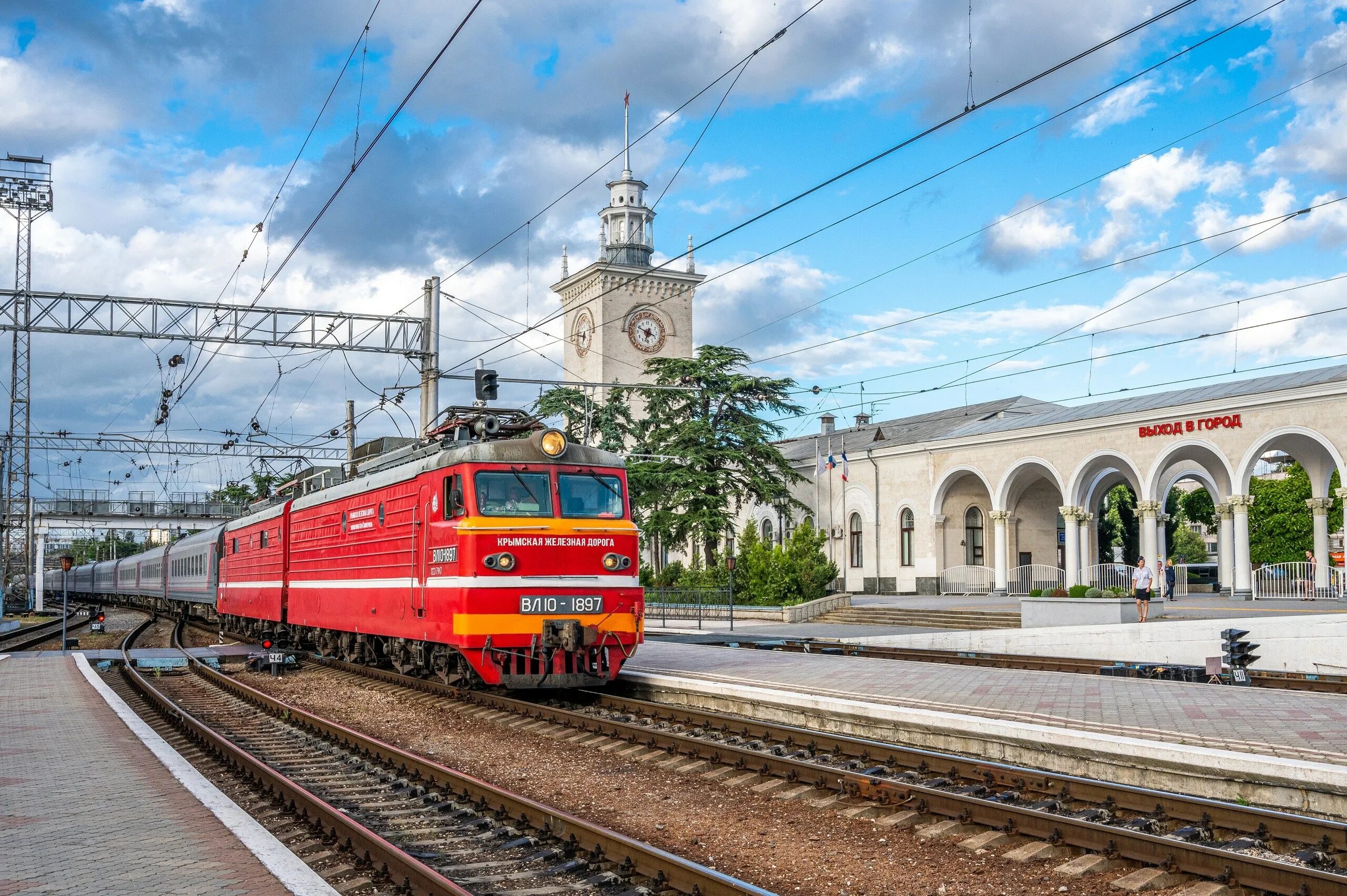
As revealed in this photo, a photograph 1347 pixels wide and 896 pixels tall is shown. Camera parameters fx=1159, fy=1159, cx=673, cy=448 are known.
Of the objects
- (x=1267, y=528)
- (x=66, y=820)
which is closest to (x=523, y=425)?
(x=66, y=820)

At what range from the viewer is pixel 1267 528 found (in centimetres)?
5991

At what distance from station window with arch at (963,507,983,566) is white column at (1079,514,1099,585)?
4665mm

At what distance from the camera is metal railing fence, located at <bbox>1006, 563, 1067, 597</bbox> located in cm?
3788

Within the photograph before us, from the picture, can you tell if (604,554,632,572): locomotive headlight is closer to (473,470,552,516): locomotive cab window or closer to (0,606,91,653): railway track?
(473,470,552,516): locomotive cab window

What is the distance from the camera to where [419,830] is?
8.23 metres

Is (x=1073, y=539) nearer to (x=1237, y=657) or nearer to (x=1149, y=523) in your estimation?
(x=1149, y=523)

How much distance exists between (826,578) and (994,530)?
6470 mm

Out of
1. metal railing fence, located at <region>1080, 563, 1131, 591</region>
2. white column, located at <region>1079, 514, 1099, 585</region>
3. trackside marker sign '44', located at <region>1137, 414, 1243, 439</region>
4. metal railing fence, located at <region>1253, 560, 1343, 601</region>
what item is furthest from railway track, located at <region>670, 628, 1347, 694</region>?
metal railing fence, located at <region>1080, 563, 1131, 591</region>

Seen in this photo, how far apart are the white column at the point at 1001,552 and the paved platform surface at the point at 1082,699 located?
20466mm

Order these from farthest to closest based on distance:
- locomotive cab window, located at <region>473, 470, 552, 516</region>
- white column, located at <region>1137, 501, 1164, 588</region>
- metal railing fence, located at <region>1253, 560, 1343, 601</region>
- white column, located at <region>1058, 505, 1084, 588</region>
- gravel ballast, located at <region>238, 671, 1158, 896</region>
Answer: white column, located at <region>1058, 505, 1084, 588</region> → white column, located at <region>1137, 501, 1164, 588</region> → metal railing fence, located at <region>1253, 560, 1343, 601</region> → locomotive cab window, located at <region>473, 470, 552, 516</region> → gravel ballast, located at <region>238, 671, 1158, 896</region>

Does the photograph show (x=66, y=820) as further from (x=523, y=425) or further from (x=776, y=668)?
(x=776, y=668)

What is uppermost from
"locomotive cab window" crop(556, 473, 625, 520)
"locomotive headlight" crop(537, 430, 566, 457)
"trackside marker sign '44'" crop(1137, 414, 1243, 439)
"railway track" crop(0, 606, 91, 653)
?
"trackside marker sign '44'" crop(1137, 414, 1243, 439)

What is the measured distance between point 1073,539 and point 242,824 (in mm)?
32167

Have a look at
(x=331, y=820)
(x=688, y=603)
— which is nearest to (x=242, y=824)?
(x=331, y=820)
